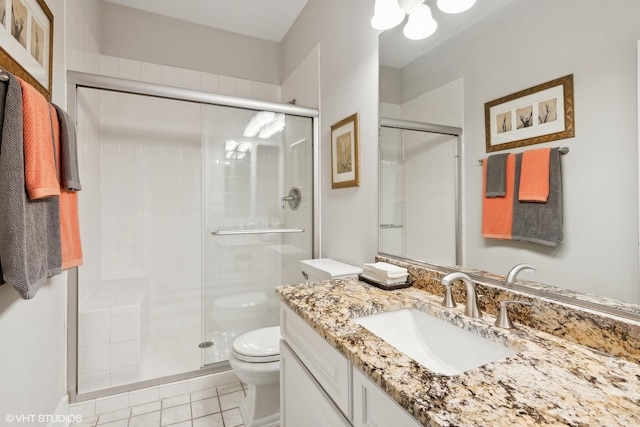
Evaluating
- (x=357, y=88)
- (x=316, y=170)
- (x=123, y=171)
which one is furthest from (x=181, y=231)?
(x=357, y=88)

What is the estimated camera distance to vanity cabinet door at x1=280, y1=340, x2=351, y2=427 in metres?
0.82

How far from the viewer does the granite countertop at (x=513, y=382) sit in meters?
0.48

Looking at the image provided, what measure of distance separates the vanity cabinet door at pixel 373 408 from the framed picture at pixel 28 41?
4.79ft

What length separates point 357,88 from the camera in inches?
66.6

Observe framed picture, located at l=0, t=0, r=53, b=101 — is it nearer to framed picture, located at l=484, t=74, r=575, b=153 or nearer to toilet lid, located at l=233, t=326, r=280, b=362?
toilet lid, located at l=233, t=326, r=280, b=362

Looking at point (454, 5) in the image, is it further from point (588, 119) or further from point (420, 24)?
point (588, 119)

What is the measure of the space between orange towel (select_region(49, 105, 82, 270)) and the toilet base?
106 centimetres

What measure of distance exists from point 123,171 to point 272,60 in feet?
5.49

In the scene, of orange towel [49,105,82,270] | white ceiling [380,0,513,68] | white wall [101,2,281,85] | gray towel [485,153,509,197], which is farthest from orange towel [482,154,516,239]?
white wall [101,2,281,85]

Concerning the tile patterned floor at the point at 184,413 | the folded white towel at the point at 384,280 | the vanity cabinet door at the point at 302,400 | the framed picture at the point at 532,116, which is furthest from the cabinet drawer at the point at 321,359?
the tile patterned floor at the point at 184,413

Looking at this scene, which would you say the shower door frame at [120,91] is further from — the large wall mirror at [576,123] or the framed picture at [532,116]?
the framed picture at [532,116]

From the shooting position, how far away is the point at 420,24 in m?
1.27

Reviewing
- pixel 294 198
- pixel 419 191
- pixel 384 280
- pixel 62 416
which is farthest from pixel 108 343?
pixel 419 191
